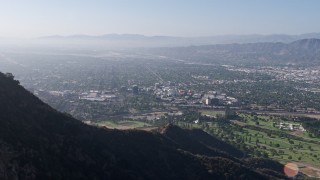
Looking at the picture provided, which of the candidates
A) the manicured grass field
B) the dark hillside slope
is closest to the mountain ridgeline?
the dark hillside slope

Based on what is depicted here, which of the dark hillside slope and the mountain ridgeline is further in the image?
the dark hillside slope

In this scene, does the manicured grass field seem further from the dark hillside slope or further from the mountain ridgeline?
the mountain ridgeline

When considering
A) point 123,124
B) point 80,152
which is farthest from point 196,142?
point 123,124

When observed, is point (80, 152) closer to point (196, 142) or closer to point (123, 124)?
point (196, 142)

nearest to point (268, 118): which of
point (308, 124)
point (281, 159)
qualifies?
point (308, 124)

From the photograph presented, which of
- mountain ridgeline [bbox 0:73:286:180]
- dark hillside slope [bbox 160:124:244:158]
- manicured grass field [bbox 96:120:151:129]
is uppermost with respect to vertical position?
mountain ridgeline [bbox 0:73:286:180]

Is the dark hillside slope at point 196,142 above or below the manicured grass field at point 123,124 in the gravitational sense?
above

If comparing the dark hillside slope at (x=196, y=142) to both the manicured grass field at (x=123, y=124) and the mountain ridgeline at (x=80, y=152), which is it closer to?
the mountain ridgeline at (x=80, y=152)

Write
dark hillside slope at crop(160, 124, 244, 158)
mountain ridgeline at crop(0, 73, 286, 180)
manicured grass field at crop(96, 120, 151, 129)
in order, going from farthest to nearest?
manicured grass field at crop(96, 120, 151, 129), dark hillside slope at crop(160, 124, 244, 158), mountain ridgeline at crop(0, 73, 286, 180)

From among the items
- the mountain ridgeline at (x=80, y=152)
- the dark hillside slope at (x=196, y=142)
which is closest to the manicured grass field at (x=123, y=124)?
the dark hillside slope at (x=196, y=142)
